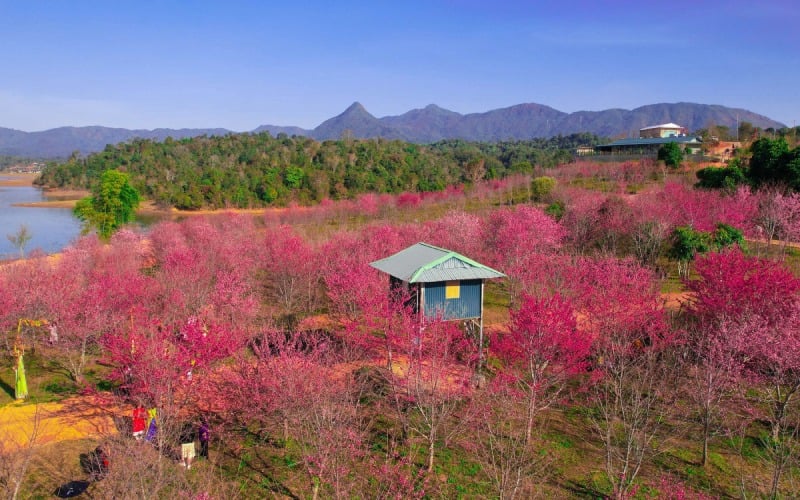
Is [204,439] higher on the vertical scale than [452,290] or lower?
lower

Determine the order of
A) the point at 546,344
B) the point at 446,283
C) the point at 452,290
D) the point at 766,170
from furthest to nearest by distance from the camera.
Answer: the point at 766,170 < the point at 452,290 < the point at 446,283 < the point at 546,344

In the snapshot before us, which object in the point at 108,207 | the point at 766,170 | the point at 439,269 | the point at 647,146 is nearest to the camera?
the point at 439,269

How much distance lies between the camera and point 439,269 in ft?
55.9

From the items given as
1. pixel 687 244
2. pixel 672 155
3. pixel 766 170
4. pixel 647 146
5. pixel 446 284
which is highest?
pixel 647 146

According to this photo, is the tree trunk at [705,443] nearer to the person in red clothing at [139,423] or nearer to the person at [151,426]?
the person at [151,426]

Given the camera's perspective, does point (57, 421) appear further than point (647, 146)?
No

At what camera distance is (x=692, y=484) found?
1115cm

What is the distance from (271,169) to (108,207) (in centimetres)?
3908

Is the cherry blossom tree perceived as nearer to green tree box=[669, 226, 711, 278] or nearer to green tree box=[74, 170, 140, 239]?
green tree box=[669, 226, 711, 278]

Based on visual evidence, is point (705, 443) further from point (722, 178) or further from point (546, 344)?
point (722, 178)

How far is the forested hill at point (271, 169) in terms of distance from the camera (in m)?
74.6

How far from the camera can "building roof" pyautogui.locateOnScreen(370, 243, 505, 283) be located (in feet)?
54.9

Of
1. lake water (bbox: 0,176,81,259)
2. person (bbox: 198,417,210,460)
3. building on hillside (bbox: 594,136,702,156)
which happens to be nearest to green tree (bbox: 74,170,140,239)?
lake water (bbox: 0,176,81,259)

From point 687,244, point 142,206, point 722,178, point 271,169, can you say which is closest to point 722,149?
point 722,178
